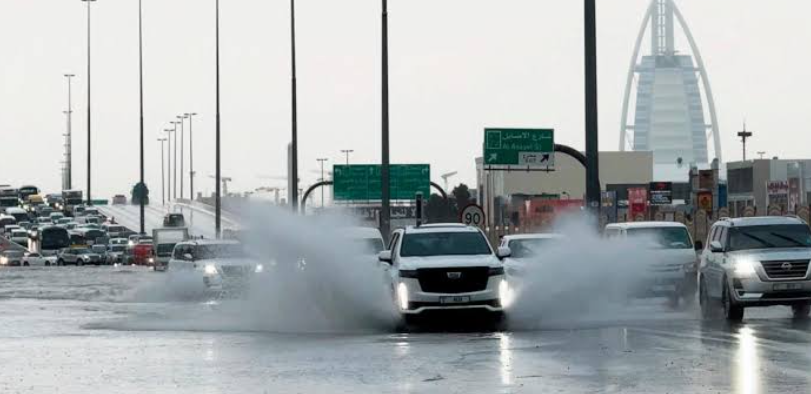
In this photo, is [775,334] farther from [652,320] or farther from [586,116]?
[586,116]

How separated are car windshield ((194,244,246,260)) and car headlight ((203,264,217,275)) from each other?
618mm

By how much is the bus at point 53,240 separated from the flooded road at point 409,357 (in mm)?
92023

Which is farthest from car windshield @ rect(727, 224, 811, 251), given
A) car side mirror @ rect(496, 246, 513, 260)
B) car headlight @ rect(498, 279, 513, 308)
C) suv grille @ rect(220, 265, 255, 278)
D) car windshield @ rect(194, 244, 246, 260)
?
car windshield @ rect(194, 244, 246, 260)

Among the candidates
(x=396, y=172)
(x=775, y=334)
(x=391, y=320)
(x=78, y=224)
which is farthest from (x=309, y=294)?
(x=78, y=224)

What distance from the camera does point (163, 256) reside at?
83812mm

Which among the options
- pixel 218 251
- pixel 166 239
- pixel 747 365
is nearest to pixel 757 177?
pixel 166 239

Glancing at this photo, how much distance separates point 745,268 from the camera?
100 feet

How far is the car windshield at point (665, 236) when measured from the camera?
3791cm

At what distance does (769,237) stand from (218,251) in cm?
1915

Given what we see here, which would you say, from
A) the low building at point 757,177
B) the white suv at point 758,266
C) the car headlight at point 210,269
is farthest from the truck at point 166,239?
the white suv at point 758,266

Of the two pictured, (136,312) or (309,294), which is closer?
(309,294)

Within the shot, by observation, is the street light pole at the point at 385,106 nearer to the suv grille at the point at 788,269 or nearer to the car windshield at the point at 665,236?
the car windshield at the point at 665,236

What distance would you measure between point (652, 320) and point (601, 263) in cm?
344

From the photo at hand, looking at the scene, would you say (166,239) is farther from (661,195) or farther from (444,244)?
(444,244)
